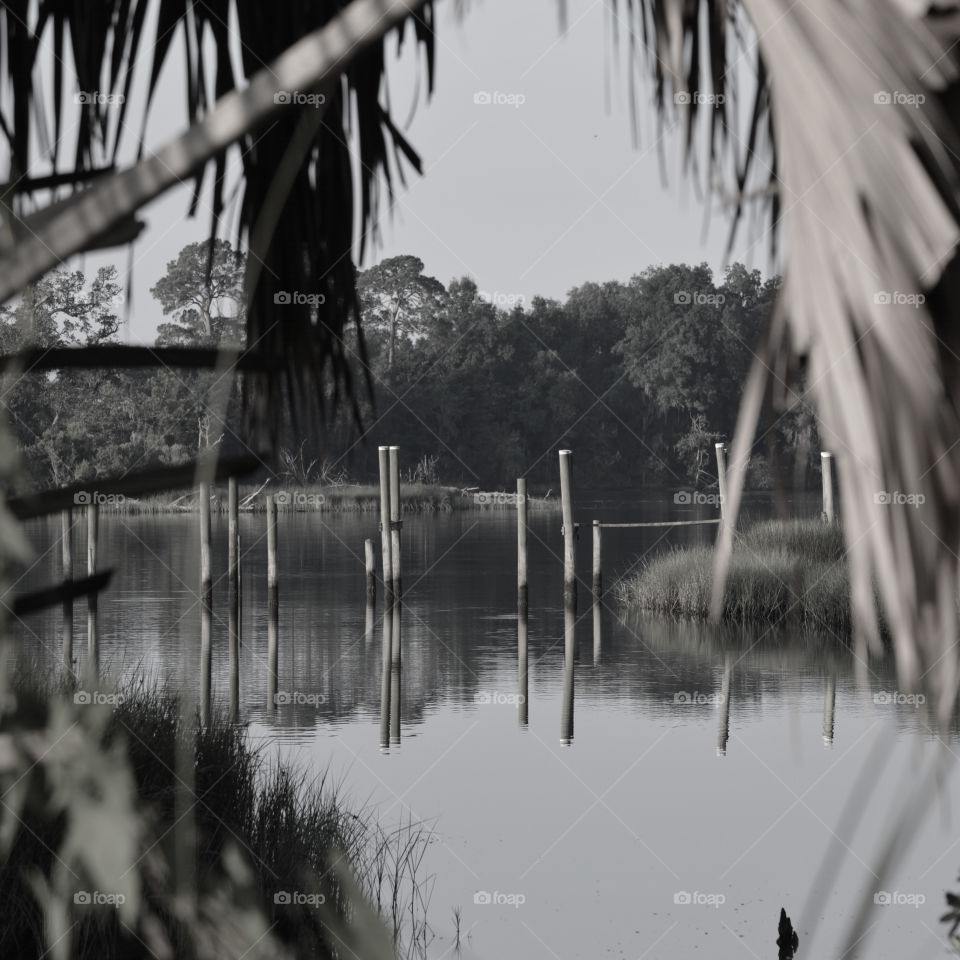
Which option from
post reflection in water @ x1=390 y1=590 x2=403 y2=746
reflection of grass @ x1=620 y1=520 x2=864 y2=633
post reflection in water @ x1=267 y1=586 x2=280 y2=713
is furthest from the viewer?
reflection of grass @ x1=620 y1=520 x2=864 y2=633

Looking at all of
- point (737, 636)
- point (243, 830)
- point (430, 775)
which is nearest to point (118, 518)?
point (737, 636)

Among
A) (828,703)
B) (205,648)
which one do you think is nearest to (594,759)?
(828,703)

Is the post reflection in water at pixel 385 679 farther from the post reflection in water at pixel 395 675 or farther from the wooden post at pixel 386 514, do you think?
the wooden post at pixel 386 514

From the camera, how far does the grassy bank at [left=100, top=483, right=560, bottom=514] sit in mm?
39062

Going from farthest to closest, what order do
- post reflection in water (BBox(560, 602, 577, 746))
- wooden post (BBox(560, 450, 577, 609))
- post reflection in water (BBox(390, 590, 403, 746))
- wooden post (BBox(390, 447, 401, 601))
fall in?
wooden post (BBox(560, 450, 577, 609)) → wooden post (BBox(390, 447, 401, 601)) → post reflection in water (BBox(560, 602, 577, 746)) → post reflection in water (BBox(390, 590, 403, 746))

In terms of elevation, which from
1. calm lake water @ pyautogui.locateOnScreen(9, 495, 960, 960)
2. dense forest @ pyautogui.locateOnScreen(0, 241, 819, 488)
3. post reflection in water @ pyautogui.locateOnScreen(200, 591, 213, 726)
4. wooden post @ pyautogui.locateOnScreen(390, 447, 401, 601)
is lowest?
calm lake water @ pyautogui.locateOnScreen(9, 495, 960, 960)

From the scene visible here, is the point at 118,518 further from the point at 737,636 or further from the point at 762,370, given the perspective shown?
the point at 762,370

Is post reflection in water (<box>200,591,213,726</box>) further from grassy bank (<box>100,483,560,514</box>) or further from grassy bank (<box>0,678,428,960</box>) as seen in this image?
grassy bank (<box>100,483,560,514</box>)

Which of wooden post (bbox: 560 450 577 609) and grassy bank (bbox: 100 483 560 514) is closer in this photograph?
wooden post (bbox: 560 450 577 609)

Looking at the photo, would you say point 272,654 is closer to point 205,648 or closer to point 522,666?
point 205,648

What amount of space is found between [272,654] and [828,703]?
234 inches

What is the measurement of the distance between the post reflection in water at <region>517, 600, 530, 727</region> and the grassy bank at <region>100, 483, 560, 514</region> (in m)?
21.3

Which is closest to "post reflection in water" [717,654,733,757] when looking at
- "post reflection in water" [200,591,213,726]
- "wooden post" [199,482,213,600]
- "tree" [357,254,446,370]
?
"post reflection in water" [200,591,213,726]

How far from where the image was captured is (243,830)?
17.4 feet
